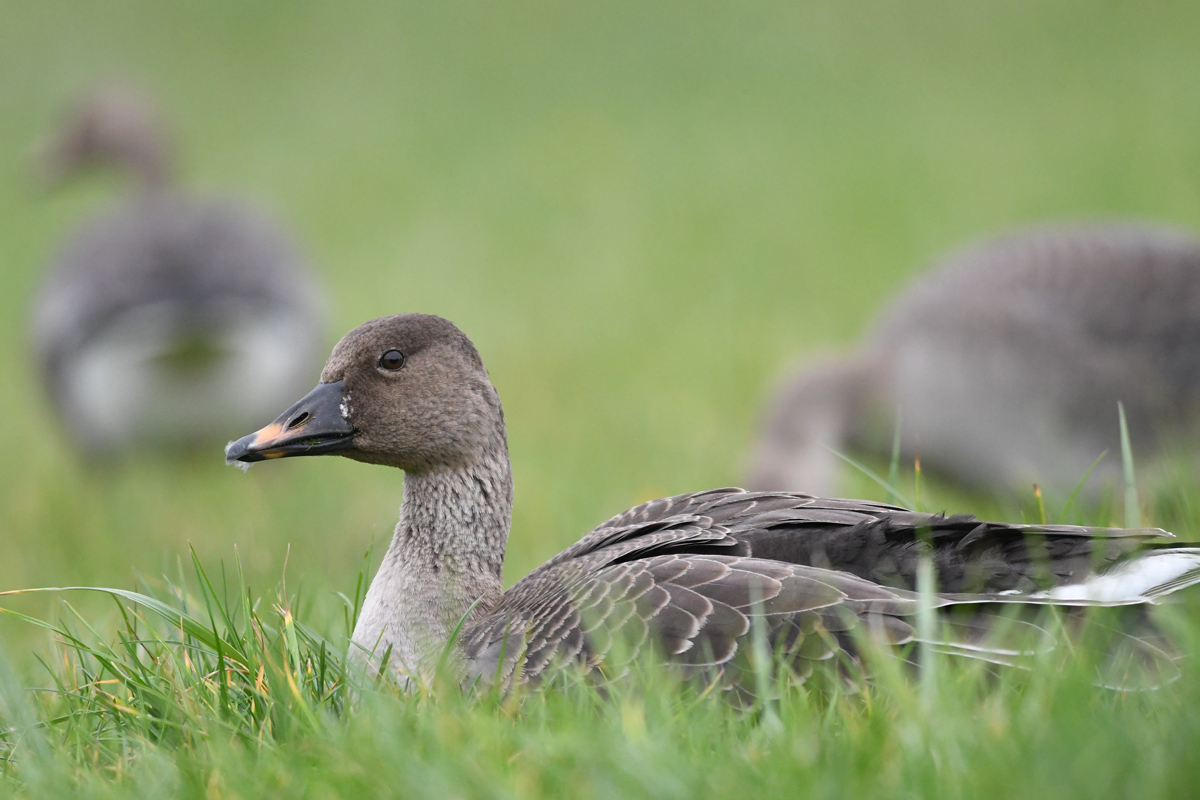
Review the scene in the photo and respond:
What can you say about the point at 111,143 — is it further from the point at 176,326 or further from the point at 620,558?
the point at 620,558

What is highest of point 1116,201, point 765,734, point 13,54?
point 13,54

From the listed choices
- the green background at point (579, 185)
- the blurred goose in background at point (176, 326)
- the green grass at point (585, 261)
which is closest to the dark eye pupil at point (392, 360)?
the green background at point (579, 185)

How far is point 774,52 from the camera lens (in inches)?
835

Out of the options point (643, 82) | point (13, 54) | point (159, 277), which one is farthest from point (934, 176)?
point (13, 54)

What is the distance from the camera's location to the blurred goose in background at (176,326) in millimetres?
7930

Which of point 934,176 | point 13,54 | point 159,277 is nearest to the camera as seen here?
point 159,277

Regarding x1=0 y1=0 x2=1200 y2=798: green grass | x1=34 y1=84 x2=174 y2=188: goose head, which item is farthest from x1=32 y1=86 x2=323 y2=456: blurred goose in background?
x1=34 y1=84 x2=174 y2=188: goose head

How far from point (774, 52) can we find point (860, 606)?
64.5 ft

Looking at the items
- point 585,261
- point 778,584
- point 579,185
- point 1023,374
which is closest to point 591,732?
point 778,584

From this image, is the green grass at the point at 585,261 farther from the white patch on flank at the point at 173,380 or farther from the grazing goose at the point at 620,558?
the white patch on flank at the point at 173,380

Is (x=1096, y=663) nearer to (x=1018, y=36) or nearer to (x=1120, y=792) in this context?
(x=1120, y=792)

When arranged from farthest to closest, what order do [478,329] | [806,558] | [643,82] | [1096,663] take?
[643,82] → [478,329] → [806,558] → [1096,663]

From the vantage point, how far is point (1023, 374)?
6.15m

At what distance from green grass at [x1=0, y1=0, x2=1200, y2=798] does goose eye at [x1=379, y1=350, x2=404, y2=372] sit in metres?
0.72
